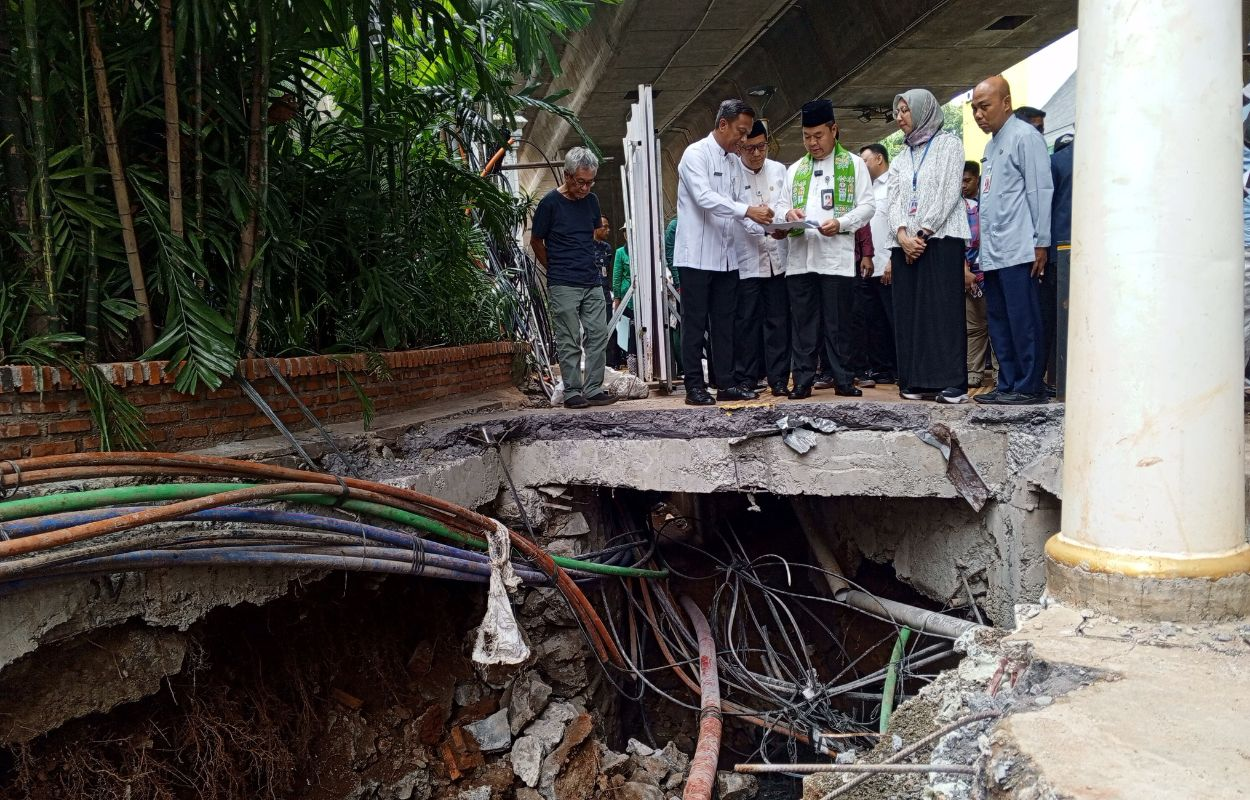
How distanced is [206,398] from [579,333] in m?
2.29

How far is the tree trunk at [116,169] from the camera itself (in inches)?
126

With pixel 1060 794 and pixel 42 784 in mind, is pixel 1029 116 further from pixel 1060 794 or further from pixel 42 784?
pixel 42 784

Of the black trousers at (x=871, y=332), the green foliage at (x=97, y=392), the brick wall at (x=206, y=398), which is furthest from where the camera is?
the black trousers at (x=871, y=332)

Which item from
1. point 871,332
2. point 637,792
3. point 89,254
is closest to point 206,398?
point 89,254

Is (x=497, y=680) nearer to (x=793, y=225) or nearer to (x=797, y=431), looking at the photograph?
(x=797, y=431)

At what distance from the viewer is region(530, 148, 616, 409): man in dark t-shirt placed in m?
5.18

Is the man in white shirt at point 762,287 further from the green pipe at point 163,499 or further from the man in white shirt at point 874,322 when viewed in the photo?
the green pipe at point 163,499

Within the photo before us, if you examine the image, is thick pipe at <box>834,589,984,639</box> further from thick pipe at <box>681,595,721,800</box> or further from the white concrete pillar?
the white concrete pillar

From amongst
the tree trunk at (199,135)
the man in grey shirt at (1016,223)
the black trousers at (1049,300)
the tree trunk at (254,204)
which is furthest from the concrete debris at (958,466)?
the tree trunk at (199,135)

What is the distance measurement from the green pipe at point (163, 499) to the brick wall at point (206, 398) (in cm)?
44

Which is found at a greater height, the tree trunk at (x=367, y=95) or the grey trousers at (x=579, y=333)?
the tree trunk at (x=367, y=95)

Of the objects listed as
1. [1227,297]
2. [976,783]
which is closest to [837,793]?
[976,783]

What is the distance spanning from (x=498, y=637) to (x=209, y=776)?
→ 43.7 inches

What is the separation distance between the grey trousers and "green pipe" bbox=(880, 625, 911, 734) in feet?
7.15
